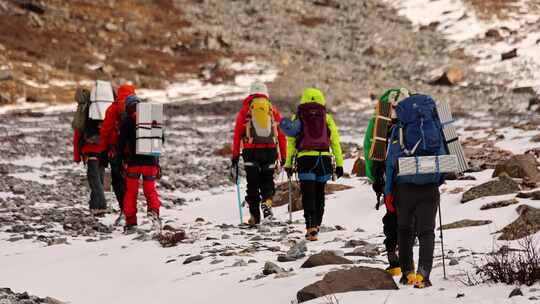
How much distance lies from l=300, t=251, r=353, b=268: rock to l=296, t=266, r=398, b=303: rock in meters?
1.04

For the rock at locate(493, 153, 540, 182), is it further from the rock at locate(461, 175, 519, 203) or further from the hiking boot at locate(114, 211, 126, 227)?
the hiking boot at locate(114, 211, 126, 227)

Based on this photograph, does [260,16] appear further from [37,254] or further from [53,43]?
[37,254]

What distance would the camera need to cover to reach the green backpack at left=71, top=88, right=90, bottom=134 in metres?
12.5

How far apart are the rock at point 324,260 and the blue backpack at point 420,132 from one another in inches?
52.9

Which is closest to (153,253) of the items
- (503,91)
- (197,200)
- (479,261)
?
(479,261)

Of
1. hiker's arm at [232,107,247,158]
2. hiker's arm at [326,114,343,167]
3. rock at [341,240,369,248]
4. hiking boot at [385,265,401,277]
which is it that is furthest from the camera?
hiker's arm at [232,107,247,158]

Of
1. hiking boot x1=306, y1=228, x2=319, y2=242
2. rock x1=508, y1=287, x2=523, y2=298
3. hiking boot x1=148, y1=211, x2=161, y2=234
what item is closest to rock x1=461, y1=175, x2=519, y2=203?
hiking boot x1=306, y1=228, x2=319, y2=242

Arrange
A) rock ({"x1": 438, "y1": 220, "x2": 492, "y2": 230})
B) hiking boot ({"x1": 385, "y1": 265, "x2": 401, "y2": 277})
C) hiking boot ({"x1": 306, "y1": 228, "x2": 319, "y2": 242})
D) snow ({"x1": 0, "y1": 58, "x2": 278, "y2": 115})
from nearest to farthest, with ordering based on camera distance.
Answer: hiking boot ({"x1": 385, "y1": 265, "x2": 401, "y2": 277}) → rock ({"x1": 438, "y1": 220, "x2": 492, "y2": 230}) → hiking boot ({"x1": 306, "y1": 228, "x2": 319, "y2": 242}) → snow ({"x1": 0, "y1": 58, "x2": 278, "y2": 115})

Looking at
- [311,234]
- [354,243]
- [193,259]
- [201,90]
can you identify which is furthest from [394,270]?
[201,90]

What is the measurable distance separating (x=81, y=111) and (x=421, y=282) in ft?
26.3

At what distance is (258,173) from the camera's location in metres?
11.3

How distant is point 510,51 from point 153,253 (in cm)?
4911

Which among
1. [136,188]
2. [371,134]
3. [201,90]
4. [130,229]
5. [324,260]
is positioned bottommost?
[130,229]

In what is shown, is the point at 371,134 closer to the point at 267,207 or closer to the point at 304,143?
the point at 304,143
